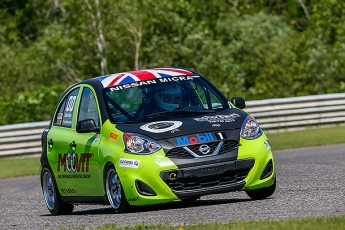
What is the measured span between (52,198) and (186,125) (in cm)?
272

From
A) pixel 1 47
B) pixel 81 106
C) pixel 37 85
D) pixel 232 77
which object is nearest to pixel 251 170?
pixel 81 106

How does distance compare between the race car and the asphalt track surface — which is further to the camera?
the race car

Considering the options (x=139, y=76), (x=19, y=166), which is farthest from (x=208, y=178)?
(x=19, y=166)

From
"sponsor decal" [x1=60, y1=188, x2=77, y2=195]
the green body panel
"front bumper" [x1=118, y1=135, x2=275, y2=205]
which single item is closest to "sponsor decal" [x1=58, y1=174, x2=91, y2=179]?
"sponsor decal" [x1=60, y1=188, x2=77, y2=195]

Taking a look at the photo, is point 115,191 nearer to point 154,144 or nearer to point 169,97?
point 154,144

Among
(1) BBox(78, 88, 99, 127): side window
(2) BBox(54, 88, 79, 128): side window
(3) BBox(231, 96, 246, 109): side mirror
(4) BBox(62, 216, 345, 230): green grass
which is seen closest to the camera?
(4) BBox(62, 216, 345, 230): green grass

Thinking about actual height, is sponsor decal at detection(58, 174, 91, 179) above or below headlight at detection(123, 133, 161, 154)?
below

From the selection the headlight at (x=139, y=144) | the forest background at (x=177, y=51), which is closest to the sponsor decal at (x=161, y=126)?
the headlight at (x=139, y=144)

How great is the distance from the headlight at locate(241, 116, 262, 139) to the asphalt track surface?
689 millimetres

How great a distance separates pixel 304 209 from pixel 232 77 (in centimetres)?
2525

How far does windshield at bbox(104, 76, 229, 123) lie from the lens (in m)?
10.4

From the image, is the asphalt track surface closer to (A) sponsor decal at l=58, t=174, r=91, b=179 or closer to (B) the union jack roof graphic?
(A) sponsor decal at l=58, t=174, r=91, b=179

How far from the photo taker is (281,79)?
34.5 metres

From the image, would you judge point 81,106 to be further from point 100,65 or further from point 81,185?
point 100,65
